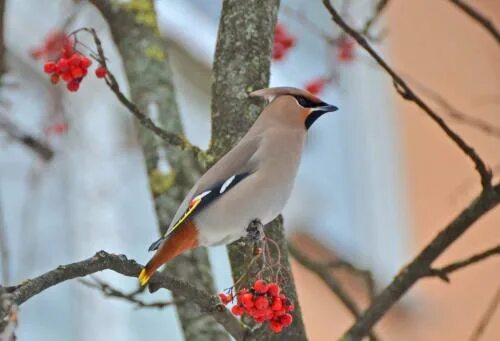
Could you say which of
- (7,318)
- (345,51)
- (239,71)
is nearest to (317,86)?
(345,51)

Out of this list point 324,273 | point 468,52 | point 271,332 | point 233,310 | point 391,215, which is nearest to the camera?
point 233,310

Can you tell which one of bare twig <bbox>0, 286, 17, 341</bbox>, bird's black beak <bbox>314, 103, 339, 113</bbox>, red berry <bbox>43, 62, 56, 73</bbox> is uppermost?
red berry <bbox>43, 62, 56, 73</bbox>

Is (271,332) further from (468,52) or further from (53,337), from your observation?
(468,52)

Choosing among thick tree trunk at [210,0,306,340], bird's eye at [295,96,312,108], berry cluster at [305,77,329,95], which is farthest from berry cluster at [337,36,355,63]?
bird's eye at [295,96,312,108]

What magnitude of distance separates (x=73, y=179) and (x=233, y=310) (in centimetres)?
326

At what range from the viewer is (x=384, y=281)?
595cm

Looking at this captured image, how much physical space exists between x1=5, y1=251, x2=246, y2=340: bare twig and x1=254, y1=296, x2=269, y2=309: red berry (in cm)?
12

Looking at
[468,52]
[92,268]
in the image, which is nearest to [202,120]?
[468,52]

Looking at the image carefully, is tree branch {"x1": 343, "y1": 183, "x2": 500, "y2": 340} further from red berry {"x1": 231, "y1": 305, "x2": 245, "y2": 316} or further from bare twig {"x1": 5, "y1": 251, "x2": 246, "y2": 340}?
red berry {"x1": 231, "y1": 305, "x2": 245, "y2": 316}

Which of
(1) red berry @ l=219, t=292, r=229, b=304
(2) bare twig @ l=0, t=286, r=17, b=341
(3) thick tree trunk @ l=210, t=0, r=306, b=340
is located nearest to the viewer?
(2) bare twig @ l=0, t=286, r=17, b=341

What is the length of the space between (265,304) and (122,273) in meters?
0.20

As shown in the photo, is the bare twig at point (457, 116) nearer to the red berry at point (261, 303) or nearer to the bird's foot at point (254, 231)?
the bird's foot at point (254, 231)

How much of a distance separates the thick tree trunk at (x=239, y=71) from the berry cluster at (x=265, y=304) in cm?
33

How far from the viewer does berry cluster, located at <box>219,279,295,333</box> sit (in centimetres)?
156
